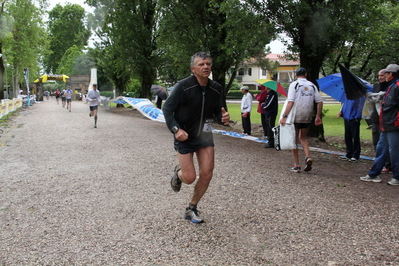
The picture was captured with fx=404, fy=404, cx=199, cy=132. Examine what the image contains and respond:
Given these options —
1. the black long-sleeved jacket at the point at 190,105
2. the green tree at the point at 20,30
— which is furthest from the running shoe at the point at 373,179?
the green tree at the point at 20,30

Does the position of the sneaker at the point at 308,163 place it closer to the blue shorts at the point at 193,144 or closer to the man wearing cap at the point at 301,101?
the man wearing cap at the point at 301,101

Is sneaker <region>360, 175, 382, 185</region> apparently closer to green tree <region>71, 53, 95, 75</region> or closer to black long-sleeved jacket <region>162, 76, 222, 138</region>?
black long-sleeved jacket <region>162, 76, 222, 138</region>

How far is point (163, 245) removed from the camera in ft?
13.1

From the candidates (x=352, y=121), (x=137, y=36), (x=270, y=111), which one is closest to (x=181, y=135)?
(x=352, y=121)

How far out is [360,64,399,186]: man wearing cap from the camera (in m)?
6.38

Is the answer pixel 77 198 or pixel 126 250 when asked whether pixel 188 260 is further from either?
pixel 77 198

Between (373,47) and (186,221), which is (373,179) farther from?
(373,47)

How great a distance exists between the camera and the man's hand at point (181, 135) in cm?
434

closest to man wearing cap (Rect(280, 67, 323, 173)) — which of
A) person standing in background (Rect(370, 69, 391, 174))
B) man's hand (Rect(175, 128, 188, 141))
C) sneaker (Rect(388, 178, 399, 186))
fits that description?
person standing in background (Rect(370, 69, 391, 174))

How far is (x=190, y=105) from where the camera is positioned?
4504mm

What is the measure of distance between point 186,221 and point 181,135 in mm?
1066

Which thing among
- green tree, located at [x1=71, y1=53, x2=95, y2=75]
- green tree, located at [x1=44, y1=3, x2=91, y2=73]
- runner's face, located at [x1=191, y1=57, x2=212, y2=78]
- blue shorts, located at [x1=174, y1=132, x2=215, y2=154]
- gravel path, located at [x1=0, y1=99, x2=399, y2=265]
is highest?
green tree, located at [x1=44, y1=3, x2=91, y2=73]

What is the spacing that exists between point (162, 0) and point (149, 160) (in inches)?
425

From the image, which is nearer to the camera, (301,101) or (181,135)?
(181,135)
